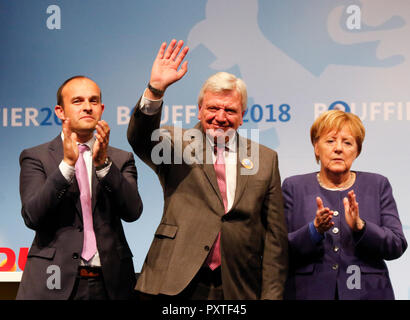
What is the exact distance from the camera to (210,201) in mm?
2576

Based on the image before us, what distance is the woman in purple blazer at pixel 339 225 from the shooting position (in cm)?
273

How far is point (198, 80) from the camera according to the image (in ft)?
12.8

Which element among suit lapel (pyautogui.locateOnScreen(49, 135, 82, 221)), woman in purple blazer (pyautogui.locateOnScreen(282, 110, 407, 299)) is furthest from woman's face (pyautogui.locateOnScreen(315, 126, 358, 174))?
suit lapel (pyautogui.locateOnScreen(49, 135, 82, 221))

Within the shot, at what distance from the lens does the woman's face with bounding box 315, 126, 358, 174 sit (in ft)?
9.41

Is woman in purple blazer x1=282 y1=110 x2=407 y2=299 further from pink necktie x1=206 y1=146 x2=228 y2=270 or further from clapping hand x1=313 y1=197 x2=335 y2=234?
pink necktie x1=206 y1=146 x2=228 y2=270

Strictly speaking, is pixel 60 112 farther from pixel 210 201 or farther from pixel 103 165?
pixel 210 201

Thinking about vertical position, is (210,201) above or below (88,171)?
below

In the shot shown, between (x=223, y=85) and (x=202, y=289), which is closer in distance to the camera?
(x=202, y=289)

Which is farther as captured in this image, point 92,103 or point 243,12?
point 243,12

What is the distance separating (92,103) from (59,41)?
136 centimetres

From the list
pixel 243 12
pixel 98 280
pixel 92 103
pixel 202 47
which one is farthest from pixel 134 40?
pixel 98 280

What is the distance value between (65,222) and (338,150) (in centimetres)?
134

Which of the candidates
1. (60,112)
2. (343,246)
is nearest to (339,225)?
(343,246)
